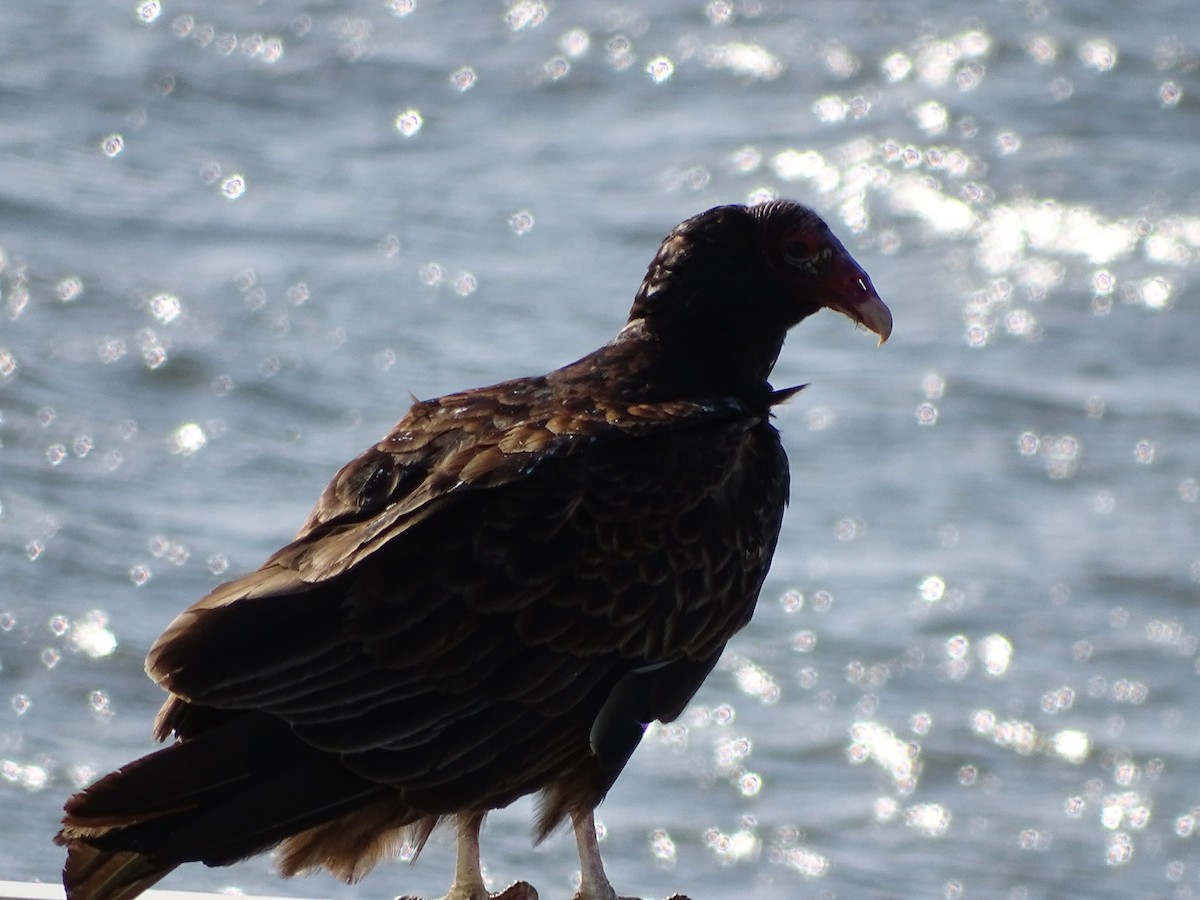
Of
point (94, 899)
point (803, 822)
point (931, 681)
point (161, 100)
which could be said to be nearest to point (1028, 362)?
point (931, 681)

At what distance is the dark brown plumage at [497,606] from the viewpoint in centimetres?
438

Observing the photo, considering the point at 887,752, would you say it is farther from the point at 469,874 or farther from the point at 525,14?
the point at 525,14

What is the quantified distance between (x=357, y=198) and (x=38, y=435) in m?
3.52

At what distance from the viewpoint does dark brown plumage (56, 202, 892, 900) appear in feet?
14.4

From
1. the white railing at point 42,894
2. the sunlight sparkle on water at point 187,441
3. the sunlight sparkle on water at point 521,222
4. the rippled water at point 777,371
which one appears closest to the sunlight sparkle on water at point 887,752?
the rippled water at point 777,371

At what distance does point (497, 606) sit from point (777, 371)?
8986 millimetres

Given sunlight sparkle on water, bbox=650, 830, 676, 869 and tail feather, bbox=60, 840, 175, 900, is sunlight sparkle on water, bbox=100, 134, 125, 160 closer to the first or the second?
sunlight sparkle on water, bbox=650, 830, 676, 869

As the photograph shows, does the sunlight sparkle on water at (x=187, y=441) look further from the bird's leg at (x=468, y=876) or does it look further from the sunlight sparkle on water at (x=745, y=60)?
the bird's leg at (x=468, y=876)

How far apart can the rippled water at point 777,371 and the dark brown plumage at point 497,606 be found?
17.0ft

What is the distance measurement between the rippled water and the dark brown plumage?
17.0 feet

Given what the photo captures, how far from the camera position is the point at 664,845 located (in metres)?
10.9

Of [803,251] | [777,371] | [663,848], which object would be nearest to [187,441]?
[777,371]

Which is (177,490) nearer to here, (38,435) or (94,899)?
(38,435)

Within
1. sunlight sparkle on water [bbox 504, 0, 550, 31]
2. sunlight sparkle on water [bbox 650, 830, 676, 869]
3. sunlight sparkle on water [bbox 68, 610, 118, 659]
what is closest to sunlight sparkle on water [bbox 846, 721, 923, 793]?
sunlight sparkle on water [bbox 650, 830, 676, 869]
